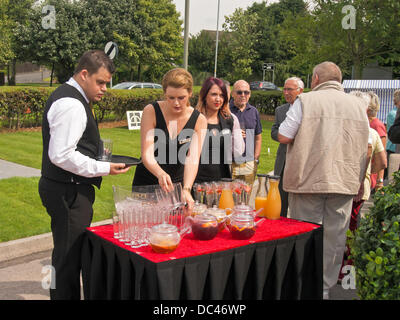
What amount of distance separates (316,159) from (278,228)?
31.2 inches

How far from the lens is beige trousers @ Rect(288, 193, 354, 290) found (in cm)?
377

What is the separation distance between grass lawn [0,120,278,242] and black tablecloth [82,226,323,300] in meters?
2.54

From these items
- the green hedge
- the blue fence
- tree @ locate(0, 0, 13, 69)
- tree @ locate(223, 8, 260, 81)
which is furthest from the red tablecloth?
tree @ locate(223, 8, 260, 81)

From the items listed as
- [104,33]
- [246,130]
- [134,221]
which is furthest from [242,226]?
[104,33]

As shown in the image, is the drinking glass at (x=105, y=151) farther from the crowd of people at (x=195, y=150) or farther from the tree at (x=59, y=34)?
the tree at (x=59, y=34)

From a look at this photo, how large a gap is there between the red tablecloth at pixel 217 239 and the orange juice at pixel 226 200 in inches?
7.6

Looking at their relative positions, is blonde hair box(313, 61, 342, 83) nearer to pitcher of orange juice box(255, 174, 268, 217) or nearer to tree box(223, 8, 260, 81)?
pitcher of orange juice box(255, 174, 268, 217)

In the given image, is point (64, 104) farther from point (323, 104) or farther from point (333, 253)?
point (333, 253)

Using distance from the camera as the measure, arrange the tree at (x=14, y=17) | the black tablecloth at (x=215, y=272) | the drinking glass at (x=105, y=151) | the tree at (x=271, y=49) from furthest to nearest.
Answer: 1. the tree at (x=271, y=49)
2. the tree at (x=14, y=17)
3. the drinking glass at (x=105, y=151)
4. the black tablecloth at (x=215, y=272)

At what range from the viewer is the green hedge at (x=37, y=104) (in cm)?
1226

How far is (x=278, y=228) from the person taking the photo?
318cm

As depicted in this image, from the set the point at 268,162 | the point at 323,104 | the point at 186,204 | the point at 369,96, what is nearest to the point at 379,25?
the point at 268,162

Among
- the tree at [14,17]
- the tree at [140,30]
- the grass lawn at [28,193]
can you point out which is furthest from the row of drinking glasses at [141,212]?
the tree at [14,17]
